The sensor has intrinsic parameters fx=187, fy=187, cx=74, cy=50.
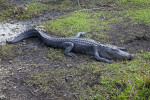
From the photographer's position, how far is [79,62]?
4684 millimetres

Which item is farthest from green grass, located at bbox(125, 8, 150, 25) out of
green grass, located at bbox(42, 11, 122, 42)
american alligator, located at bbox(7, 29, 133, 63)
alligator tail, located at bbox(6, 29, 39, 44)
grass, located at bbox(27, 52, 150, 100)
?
alligator tail, located at bbox(6, 29, 39, 44)

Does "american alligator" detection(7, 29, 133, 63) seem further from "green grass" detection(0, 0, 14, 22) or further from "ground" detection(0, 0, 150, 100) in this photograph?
"green grass" detection(0, 0, 14, 22)

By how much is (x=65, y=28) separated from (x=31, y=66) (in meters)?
2.43

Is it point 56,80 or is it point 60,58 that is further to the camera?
point 60,58

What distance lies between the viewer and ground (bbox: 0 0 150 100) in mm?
3602

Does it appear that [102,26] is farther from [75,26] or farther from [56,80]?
[56,80]

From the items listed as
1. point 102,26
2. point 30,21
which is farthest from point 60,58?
point 30,21

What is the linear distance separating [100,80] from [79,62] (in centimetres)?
97

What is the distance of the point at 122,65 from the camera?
432 cm

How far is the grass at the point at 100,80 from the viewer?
3368 millimetres

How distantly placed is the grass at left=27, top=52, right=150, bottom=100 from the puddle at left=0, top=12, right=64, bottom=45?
255cm

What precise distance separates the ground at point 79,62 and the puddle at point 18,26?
0.11 meters

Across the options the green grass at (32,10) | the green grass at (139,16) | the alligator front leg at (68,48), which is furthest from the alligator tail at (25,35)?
the green grass at (139,16)

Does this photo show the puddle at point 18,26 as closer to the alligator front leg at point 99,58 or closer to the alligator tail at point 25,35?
the alligator tail at point 25,35
